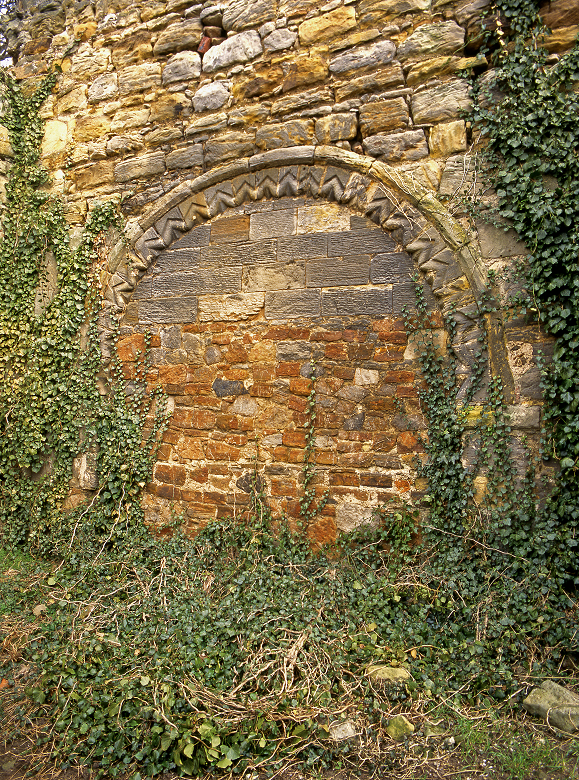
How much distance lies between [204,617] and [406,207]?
320 centimetres

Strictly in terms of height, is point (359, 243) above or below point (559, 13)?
below

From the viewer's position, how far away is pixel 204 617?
10.4 ft

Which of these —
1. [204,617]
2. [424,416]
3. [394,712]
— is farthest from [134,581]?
[424,416]

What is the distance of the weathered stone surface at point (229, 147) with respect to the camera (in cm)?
410

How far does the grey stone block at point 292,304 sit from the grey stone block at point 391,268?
49 cm

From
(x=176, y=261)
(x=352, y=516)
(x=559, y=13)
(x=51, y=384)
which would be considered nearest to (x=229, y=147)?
(x=176, y=261)

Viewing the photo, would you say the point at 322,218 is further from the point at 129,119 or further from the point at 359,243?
the point at 129,119

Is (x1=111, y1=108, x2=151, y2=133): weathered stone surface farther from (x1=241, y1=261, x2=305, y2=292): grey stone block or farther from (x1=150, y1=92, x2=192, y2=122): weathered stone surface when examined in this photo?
(x1=241, y1=261, x2=305, y2=292): grey stone block

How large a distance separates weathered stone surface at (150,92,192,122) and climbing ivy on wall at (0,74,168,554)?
98 centimetres

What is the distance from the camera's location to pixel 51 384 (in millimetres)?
4734

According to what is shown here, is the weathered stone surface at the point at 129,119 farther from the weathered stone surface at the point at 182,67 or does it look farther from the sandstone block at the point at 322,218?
the sandstone block at the point at 322,218

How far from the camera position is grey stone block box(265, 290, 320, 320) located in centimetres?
392

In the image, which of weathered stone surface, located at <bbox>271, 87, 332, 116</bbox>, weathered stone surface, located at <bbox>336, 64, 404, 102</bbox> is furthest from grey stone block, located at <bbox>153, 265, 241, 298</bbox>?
weathered stone surface, located at <bbox>336, 64, 404, 102</bbox>

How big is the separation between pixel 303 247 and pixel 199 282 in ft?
3.37
